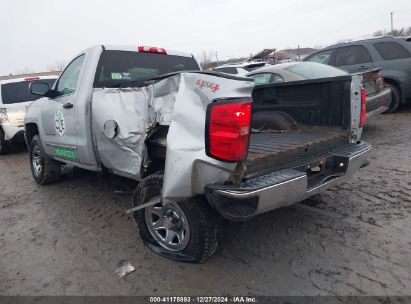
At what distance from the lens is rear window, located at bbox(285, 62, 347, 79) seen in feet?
19.7

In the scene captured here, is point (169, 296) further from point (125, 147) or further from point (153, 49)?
point (153, 49)

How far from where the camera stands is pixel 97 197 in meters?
4.73

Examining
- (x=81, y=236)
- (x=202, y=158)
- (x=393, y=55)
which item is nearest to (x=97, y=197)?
(x=81, y=236)

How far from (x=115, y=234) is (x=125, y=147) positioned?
101 centimetres

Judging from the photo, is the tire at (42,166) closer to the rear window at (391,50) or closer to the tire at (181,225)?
the tire at (181,225)

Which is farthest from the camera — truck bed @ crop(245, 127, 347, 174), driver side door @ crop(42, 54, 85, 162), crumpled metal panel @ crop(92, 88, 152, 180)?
driver side door @ crop(42, 54, 85, 162)

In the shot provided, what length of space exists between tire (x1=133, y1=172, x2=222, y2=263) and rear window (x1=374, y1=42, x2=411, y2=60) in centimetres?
703

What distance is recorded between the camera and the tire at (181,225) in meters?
2.69

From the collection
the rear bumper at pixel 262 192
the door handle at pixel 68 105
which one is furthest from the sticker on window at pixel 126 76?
the rear bumper at pixel 262 192

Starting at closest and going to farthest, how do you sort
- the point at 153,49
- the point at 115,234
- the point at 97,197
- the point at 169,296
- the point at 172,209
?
the point at 169,296
the point at 172,209
the point at 115,234
the point at 153,49
the point at 97,197

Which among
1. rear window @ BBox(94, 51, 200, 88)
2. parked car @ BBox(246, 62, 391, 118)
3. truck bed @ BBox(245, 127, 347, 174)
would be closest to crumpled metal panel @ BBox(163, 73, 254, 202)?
truck bed @ BBox(245, 127, 347, 174)

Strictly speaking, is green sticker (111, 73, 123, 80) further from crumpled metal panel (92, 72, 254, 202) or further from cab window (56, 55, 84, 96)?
crumpled metal panel (92, 72, 254, 202)

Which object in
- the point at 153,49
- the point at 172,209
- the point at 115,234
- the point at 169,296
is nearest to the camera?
the point at 169,296

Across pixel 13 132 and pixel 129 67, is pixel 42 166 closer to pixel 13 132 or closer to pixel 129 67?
pixel 129 67
